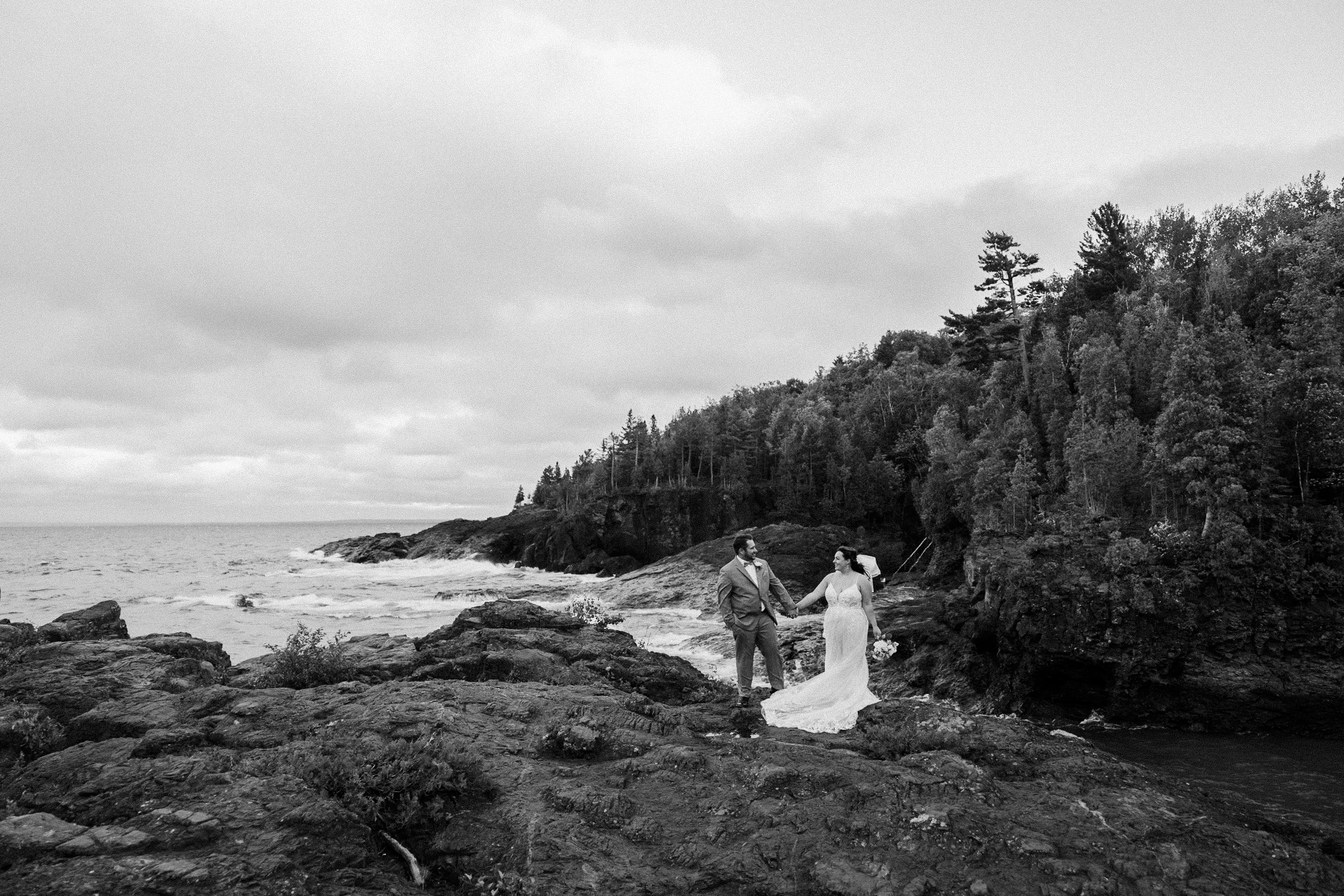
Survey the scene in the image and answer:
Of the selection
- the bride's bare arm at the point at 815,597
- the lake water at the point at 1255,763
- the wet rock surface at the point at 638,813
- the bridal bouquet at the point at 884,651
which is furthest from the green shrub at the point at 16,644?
the bridal bouquet at the point at 884,651

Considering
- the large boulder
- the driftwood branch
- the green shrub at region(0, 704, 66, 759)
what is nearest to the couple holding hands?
the driftwood branch

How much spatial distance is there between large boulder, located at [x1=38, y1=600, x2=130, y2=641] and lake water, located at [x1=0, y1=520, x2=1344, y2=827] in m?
8.36

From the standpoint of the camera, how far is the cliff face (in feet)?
59.1

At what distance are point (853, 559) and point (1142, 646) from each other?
14.6 m

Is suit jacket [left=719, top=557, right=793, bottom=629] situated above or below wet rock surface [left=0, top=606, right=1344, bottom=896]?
above

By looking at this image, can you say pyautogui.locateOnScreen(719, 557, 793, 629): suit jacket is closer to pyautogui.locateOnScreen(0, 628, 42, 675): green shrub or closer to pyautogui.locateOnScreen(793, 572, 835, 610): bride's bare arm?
pyautogui.locateOnScreen(793, 572, 835, 610): bride's bare arm

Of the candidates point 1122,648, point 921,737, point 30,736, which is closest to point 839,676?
point 921,737

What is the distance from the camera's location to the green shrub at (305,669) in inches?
406

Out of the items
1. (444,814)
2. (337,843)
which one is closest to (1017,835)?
(444,814)

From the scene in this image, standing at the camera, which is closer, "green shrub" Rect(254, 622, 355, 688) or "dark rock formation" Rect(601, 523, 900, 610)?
"green shrub" Rect(254, 622, 355, 688)

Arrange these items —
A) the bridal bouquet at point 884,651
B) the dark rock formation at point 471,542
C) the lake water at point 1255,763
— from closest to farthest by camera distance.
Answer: the lake water at point 1255,763 < the bridal bouquet at point 884,651 < the dark rock formation at point 471,542

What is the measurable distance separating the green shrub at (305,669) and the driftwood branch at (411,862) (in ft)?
19.1

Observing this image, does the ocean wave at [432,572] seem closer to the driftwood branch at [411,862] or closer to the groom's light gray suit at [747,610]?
the groom's light gray suit at [747,610]

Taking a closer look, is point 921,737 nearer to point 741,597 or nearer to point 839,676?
point 741,597
